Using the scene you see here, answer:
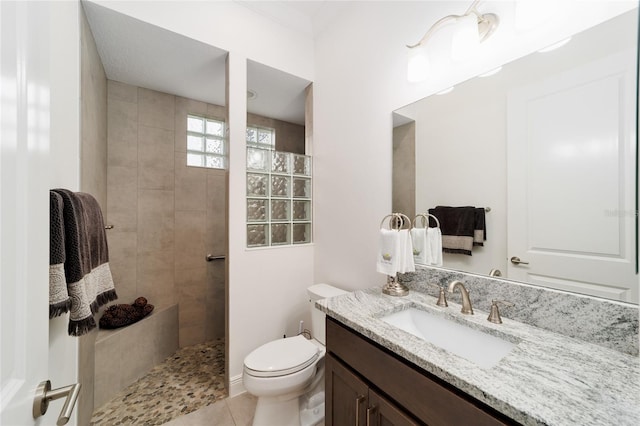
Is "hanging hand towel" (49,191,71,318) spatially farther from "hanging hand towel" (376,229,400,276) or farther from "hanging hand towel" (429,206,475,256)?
"hanging hand towel" (429,206,475,256)

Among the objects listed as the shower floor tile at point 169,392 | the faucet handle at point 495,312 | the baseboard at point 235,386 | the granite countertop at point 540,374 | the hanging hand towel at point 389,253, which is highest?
the hanging hand towel at point 389,253

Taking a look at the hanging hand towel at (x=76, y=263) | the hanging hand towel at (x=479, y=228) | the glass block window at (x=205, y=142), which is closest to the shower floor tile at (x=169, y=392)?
the hanging hand towel at (x=76, y=263)

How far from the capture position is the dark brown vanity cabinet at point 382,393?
0.66m

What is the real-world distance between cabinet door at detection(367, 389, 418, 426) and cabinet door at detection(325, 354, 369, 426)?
32mm

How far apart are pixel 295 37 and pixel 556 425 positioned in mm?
2533

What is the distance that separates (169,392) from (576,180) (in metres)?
2.59

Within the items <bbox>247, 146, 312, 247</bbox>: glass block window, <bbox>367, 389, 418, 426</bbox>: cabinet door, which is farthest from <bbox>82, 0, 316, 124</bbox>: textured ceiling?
<bbox>367, 389, 418, 426</bbox>: cabinet door

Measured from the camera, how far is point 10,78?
38 centimetres

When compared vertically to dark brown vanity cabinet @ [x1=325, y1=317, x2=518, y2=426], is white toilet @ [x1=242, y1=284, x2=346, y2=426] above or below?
below

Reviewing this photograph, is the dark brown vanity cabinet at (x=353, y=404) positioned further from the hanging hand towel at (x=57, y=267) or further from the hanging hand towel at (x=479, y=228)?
the hanging hand towel at (x=57, y=267)

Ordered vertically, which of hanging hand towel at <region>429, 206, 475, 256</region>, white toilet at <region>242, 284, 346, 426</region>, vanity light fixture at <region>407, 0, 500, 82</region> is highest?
vanity light fixture at <region>407, 0, 500, 82</region>

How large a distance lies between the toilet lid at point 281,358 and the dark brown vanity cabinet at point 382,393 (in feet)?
0.95

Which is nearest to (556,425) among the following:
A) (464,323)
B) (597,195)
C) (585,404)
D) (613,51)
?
(585,404)

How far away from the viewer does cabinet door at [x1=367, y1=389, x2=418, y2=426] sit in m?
0.79
